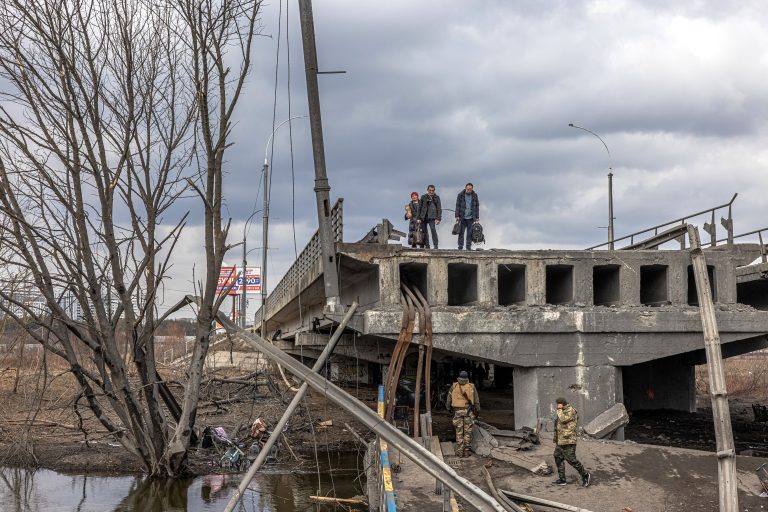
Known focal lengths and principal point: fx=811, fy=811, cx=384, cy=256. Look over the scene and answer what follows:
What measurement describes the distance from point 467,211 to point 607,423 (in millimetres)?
5960

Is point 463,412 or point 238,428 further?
point 238,428

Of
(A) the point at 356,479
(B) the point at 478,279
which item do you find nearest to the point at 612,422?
(B) the point at 478,279

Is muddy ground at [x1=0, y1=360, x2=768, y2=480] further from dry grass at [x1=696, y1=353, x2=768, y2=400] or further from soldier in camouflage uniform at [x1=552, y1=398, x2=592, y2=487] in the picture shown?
dry grass at [x1=696, y1=353, x2=768, y2=400]

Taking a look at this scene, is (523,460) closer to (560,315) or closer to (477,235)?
(560,315)

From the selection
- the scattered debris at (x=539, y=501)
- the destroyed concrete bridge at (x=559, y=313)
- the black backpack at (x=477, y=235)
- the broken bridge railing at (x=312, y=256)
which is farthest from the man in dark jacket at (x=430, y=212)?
the scattered debris at (x=539, y=501)

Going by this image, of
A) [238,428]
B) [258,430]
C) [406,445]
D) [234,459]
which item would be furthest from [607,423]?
[238,428]

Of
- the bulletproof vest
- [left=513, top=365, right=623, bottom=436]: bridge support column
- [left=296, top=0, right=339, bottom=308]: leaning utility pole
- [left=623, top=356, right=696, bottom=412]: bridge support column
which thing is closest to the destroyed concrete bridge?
[left=513, top=365, right=623, bottom=436]: bridge support column

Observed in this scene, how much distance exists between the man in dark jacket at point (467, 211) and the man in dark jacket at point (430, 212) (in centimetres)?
47

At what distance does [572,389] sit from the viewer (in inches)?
648

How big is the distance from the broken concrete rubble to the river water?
4.58m

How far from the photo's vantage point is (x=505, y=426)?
934 inches

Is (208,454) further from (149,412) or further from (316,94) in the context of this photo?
(316,94)

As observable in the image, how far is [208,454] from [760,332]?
12.4m

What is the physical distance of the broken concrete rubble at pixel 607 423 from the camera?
50.9 feet
